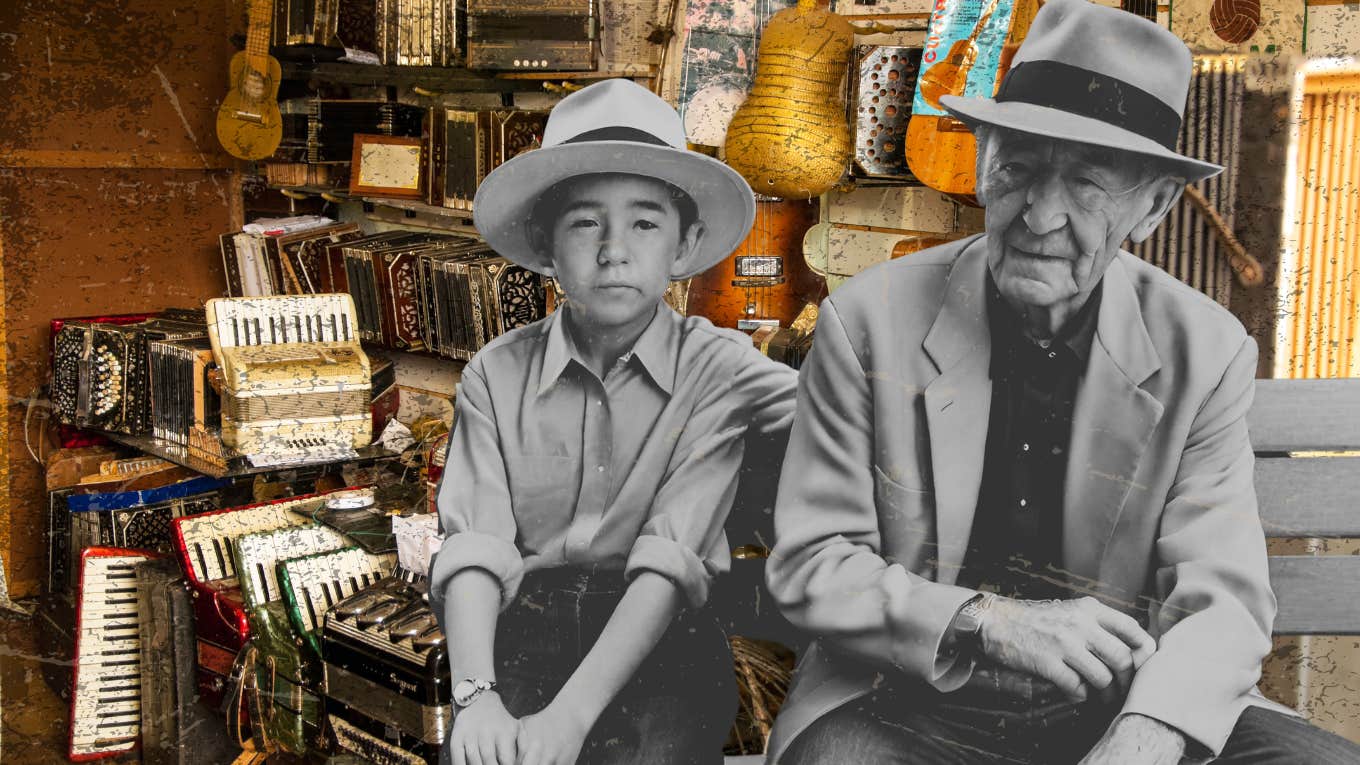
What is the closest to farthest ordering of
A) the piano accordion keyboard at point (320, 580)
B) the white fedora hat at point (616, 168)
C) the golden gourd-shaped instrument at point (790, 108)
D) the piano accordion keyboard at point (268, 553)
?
1. the white fedora hat at point (616, 168)
2. the golden gourd-shaped instrument at point (790, 108)
3. the piano accordion keyboard at point (320, 580)
4. the piano accordion keyboard at point (268, 553)

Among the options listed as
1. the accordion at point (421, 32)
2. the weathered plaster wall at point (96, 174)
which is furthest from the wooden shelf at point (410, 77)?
the weathered plaster wall at point (96, 174)

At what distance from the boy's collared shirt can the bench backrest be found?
77 cm

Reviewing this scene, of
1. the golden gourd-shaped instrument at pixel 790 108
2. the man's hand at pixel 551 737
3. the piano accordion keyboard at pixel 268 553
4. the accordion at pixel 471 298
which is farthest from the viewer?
the accordion at pixel 471 298

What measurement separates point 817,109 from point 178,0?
4.65m

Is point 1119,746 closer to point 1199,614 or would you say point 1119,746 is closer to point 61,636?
point 1199,614

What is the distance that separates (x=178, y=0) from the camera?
6090 mm

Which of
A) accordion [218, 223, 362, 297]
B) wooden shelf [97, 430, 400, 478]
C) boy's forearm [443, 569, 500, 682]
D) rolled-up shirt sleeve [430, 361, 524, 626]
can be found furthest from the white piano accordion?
boy's forearm [443, 569, 500, 682]

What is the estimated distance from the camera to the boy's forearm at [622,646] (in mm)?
1873

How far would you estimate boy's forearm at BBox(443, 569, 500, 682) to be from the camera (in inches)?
75.4

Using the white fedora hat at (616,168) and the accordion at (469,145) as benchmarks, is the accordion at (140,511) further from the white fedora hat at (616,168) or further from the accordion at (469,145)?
the white fedora hat at (616,168)

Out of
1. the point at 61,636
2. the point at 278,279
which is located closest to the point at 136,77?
the point at 278,279

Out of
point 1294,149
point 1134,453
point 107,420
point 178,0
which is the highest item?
point 178,0

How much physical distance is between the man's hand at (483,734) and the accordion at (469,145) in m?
2.86

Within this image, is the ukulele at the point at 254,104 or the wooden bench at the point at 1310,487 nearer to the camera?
the wooden bench at the point at 1310,487
